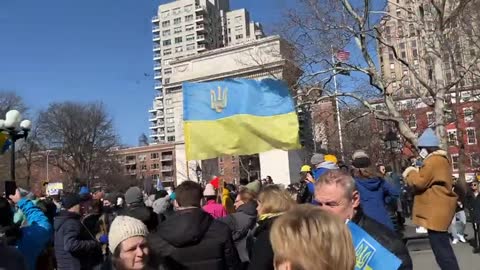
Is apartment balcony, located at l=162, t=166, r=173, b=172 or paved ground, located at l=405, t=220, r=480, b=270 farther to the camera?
apartment balcony, located at l=162, t=166, r=173, b=172

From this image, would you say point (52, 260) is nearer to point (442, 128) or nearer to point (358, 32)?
point (442, 128)

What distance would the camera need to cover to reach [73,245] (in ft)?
19.7

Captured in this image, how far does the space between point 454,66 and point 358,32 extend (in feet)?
17.6

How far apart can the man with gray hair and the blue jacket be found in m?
3.05

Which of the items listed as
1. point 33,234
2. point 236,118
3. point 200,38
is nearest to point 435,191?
point 236,118

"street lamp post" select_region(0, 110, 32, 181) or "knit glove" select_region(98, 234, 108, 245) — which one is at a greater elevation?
"street lamp post" select_region(0, 110, 32, 181)

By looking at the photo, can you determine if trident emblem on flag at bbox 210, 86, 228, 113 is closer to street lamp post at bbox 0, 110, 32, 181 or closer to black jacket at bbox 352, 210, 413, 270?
black jacket at bbox 352, 210, 413, 270

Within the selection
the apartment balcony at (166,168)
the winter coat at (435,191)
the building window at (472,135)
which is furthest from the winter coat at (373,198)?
the apartment balcony at (166,168)

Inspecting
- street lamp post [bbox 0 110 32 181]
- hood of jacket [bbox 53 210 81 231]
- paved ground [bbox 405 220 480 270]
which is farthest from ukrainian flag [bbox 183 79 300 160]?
street lamp post [bbox 0 110 32 181]

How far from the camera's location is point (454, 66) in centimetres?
1819

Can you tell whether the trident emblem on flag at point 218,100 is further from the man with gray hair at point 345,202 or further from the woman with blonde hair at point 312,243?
the woman with blonde hair at point 312,243

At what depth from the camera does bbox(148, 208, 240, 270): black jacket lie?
4129mm

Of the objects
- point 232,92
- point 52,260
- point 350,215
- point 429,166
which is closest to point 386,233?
point 350,215

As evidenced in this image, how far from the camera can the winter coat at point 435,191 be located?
5758 millimetres
